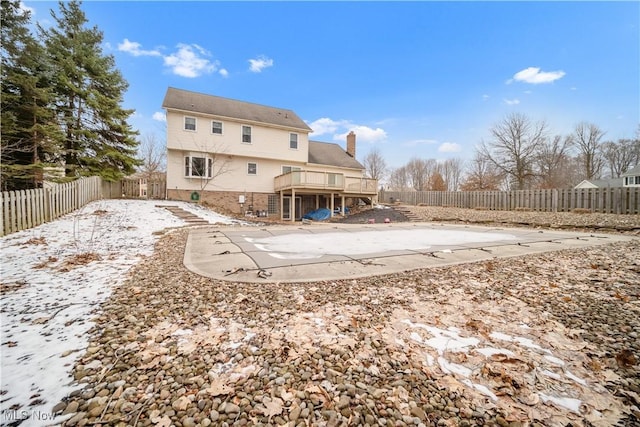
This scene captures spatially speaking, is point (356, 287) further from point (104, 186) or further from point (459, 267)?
point (104, 186)

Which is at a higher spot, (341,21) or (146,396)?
(341,21)

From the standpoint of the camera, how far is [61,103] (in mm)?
12672

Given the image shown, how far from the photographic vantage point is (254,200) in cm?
1695

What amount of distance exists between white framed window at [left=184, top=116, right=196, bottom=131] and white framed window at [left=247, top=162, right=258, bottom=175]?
154 inches

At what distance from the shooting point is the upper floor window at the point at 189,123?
14.8 m

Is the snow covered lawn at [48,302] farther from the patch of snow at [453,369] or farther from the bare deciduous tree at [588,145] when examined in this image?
the bare deciduous tree at [588,145]

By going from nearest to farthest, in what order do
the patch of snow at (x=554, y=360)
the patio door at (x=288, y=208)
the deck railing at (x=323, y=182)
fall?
the patch of snow at (x=554, y=360)
the deck railing at (x=323, y=182)
the patio door at (x=288, y=208)

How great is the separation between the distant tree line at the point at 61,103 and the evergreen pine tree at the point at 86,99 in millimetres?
37

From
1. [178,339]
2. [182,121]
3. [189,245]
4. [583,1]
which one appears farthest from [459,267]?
[182,121]

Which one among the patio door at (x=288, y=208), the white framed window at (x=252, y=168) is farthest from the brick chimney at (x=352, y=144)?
the white framed window at (x=252, y=168)

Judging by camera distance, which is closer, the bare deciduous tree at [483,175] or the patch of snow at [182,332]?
the patch of snow at [182,332]

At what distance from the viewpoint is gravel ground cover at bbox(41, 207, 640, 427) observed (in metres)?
1.26

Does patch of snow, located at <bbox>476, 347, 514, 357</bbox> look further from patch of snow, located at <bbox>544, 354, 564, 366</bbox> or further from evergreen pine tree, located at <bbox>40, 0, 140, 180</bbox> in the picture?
evergreen pine tree, located at <bbox>40, 0, 140, 180</bbox>

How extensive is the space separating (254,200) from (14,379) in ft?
52.1
